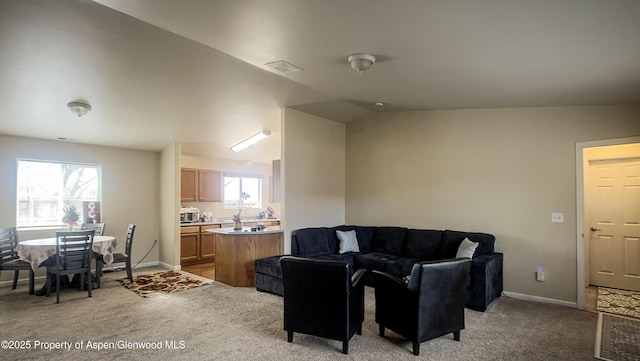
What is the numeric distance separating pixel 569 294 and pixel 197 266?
596cm

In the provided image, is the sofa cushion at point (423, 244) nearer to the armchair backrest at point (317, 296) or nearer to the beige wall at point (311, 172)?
the beige wall at point (311, 172)

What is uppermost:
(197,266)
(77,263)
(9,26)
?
(9,26)

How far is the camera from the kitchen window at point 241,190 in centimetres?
806

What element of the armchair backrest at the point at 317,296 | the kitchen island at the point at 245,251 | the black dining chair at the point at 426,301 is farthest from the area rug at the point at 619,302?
the kitchen island at the point at 245,251

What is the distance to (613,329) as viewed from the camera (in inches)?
132

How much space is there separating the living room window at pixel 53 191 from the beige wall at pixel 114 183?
0.47 feet

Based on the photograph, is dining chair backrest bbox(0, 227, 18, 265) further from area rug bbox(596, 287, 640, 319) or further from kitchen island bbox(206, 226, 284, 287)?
area rug bbox(596, 287, 640, 319)

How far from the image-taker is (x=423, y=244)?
195 inches

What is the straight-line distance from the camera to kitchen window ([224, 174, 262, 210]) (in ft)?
26.5

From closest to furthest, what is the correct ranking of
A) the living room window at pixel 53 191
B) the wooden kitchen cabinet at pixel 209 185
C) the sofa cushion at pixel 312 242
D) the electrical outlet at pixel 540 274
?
the electrical outlet at pixel 540 274
the sofa cushion at pixel 312 242
the living room window at pixel 53 191
the wooden kitchen cabinet at pixel 209 185

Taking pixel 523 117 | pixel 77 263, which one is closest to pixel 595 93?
pixel 523 117

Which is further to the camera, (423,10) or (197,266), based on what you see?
(197,266)

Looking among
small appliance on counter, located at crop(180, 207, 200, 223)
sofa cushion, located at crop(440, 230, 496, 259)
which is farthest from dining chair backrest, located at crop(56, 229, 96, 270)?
sofa cushion, located at crop(440, 230, 496, 259)

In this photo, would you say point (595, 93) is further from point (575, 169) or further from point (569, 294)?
point (569, 294)
